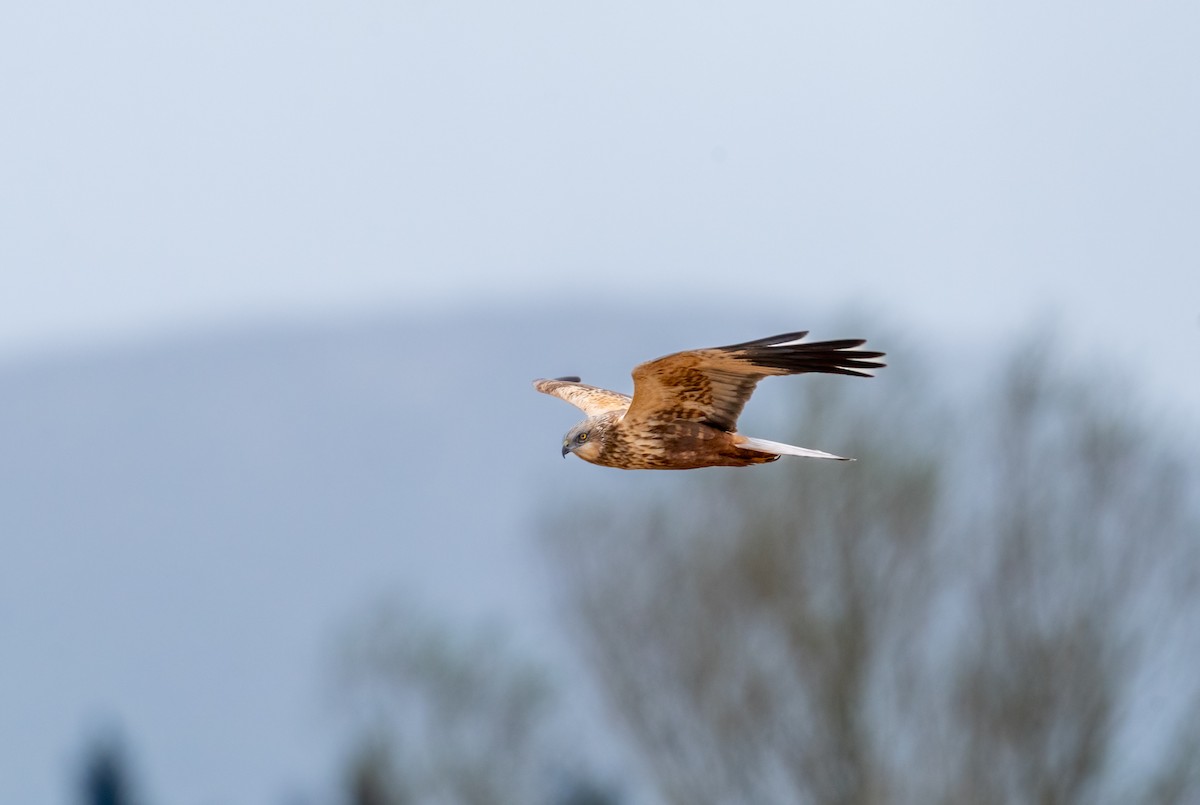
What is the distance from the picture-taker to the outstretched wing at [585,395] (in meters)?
5.53

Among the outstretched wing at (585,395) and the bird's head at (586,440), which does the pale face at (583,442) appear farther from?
the outstretched wing at (585,395)

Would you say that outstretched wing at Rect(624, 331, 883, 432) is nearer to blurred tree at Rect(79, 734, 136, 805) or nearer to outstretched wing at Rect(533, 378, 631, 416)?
outstretched wing at Rect(533, 378, 631, 416)

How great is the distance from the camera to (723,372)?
15.3 ft

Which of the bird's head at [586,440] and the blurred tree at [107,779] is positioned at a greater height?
the bird's head at [586,440]

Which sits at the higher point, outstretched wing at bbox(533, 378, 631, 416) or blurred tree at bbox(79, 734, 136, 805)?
outstretched wing at bbox(533, 378, 631, 416)

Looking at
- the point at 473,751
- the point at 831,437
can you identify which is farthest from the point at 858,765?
the point at 473,751

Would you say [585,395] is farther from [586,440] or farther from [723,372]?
[723,372]

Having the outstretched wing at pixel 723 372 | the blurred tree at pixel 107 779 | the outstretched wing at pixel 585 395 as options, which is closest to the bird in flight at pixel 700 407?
the outstretched wing at pixel 723 372

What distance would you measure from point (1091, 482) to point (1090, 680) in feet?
4.76

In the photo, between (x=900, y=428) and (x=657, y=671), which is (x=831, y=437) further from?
(x=657, y=671)

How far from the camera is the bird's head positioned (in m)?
4.76

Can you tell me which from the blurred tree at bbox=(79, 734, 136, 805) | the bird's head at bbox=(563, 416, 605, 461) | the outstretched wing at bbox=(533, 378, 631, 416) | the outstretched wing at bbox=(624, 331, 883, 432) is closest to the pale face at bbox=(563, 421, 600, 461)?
the bird's head at bbox=(563, 416, 605, 461)

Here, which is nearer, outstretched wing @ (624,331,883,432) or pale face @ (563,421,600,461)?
outstretched wing @ (624,331,883,432)

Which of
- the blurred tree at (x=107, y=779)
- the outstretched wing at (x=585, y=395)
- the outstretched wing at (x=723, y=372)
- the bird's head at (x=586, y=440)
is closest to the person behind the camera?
the outstretched wing at (x=723, y=372)
